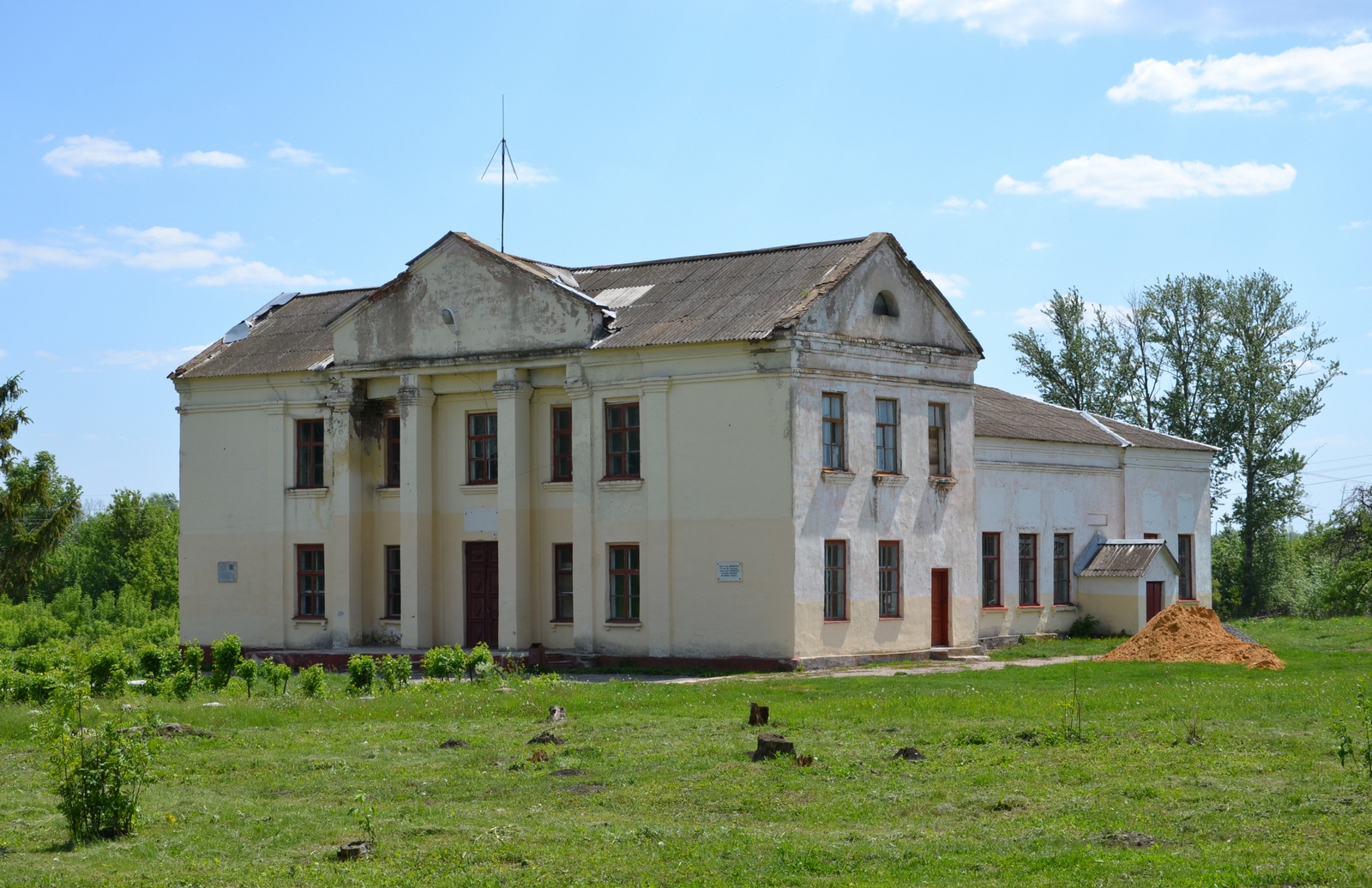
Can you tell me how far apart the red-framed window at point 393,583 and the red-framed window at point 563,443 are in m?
4.53

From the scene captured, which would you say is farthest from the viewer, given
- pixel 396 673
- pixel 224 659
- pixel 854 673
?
pixel 854 673

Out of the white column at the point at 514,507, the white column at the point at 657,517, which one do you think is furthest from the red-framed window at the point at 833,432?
the white column at the point at 514,507

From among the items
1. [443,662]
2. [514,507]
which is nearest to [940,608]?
[514,507]

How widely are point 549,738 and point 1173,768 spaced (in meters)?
6.72

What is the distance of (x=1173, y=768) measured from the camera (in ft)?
46.4

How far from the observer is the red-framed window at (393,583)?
107 ft

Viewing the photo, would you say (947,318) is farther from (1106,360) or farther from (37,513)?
(37,513)

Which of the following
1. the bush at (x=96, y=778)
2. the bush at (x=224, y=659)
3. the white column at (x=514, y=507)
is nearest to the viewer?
the bush at (x=96, y=778)

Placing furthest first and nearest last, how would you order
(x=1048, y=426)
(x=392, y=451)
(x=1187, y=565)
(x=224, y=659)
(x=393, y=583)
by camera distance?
(x=1187, y=565) < (x=1048, y=426) < (x=392, y=451) < (x=393, y=583) < (x=224, y=659)

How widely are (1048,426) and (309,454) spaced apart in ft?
59.5

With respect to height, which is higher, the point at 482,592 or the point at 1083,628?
the point at 482,592

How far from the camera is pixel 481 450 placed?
31875 mm

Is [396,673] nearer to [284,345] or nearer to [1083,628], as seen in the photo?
[284,345]

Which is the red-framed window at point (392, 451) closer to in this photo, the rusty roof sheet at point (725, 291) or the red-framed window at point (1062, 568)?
the rusty roof sheet at point (725, 291)
